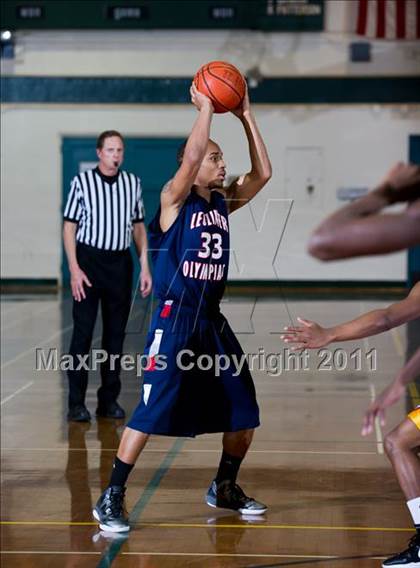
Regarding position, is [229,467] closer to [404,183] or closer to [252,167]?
[252,167]

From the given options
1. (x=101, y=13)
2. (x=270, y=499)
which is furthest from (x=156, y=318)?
(x=101, y=13)

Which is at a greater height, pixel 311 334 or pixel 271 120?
pixel 311 334

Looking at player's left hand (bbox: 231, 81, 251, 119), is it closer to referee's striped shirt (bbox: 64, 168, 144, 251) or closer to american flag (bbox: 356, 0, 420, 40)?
referee's striped shirt (bbox: 64, 168, 144, 251)

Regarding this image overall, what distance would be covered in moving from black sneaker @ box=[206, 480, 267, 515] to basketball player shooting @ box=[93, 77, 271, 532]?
42 centimetres

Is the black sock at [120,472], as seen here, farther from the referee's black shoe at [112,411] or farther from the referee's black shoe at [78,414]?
the referee's black shoe at [112,411]

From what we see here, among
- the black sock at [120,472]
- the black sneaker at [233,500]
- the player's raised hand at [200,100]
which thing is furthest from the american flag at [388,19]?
the black sock at [120,472]

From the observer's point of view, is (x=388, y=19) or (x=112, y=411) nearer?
(x=112, y=411)

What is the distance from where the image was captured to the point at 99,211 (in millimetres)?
8195

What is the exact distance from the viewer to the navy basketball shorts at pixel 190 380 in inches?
217

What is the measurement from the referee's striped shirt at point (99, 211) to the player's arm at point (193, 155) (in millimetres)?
2881

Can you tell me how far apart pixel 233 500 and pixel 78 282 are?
264 cm

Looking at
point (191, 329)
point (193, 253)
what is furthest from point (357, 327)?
point (191, 329)

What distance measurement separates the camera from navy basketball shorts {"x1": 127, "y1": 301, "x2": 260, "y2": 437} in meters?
5.52

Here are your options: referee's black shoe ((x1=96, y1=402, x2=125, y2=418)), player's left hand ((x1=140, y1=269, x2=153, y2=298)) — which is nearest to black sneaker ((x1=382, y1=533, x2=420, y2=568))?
player's left hand ((x1=140, y1=269, x2=153, y2=298))
